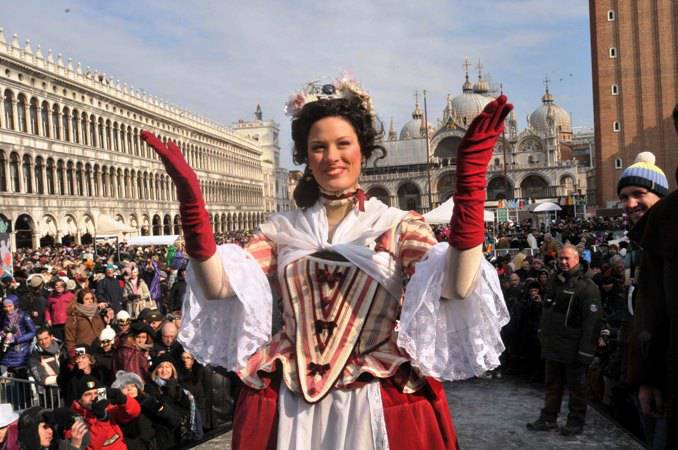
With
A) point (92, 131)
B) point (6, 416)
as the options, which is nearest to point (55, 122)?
point (92, 131)

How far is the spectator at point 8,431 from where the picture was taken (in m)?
4.56

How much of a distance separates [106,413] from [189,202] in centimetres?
339

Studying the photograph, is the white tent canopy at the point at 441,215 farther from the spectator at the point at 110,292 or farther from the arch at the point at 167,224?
the arch at the point at 167,224

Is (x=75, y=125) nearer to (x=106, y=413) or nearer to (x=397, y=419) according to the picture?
(x=106, y=413)

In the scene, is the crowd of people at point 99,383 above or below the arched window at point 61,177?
below

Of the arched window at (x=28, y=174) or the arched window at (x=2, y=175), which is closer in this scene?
the arched window at (x=2, y=175)

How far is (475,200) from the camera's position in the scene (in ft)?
6.36

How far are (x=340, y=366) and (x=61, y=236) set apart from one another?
133 ft

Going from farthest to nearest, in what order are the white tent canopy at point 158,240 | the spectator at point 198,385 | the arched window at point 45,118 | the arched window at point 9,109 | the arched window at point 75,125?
1. the arched window at point 75,125
2. the arched window at point 45,118
3. the arched window at point 9,109
4. the white tent canopy at point 158,240
5. the spectator at point 198,385

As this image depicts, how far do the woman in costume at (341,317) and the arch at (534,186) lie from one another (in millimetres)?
78497

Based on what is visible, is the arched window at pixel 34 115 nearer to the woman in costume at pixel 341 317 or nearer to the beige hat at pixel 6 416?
the beige hat at pixel 6 416

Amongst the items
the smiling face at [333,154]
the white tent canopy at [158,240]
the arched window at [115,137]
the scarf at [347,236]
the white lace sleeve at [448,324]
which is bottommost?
the white tent canopy at [158,240]

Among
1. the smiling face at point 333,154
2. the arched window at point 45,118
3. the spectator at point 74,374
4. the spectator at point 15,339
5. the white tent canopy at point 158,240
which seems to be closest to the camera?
the smiling face at point 333,154

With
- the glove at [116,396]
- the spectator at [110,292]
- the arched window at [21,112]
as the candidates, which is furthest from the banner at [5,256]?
the arched window at [21,112]
